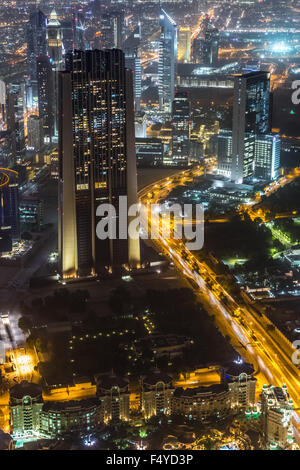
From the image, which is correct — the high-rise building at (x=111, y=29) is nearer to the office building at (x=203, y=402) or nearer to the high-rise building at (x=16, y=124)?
the high-rise building at (x=16, y=124)

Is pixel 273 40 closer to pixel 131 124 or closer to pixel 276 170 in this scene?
pixel 276 170

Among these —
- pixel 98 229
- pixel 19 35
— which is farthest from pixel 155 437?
pixel 19 35

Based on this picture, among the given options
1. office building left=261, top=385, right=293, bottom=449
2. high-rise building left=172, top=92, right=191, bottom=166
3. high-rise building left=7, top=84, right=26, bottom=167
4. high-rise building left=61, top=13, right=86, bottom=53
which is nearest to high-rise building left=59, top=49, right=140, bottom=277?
office building left=261, top=385, right=293, bottom=449

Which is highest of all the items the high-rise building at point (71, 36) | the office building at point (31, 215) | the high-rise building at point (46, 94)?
the high-rise building at point (71, 36)

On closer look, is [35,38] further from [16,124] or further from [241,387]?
[241,387]

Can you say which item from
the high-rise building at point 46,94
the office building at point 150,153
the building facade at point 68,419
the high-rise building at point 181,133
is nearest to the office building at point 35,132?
the high-rise building at point 46,94

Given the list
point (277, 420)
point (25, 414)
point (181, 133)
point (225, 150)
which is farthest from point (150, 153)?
point (277, 420)
